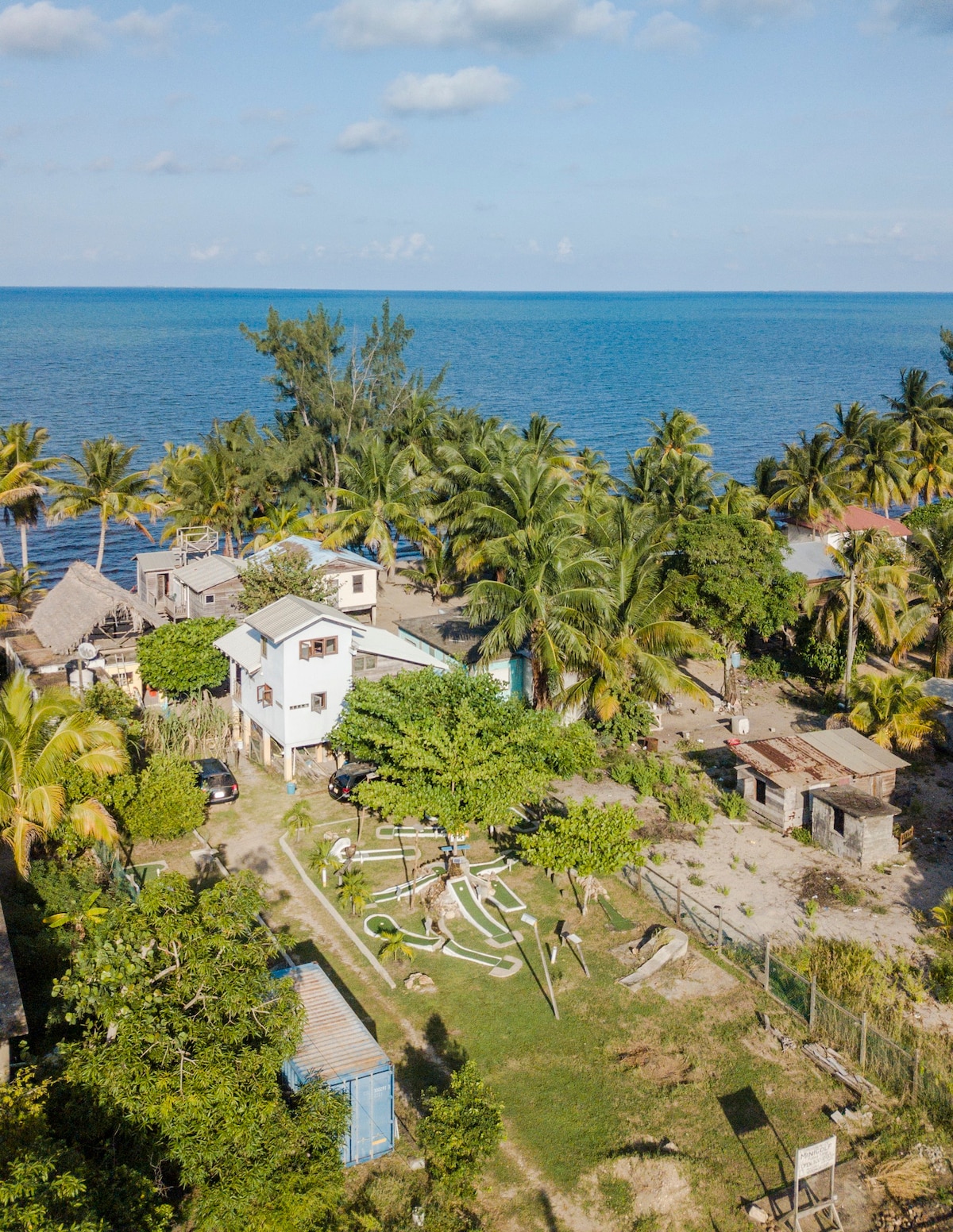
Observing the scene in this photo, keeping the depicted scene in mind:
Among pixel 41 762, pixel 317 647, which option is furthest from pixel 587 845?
pixel 41 762

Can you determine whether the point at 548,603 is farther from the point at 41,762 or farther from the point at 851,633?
the point at 41,762

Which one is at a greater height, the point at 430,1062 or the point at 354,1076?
the point at 354,1076

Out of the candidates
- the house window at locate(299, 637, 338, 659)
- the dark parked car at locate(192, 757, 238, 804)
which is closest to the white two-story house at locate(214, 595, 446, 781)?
the house window at locate(299, 637, 338, 659)

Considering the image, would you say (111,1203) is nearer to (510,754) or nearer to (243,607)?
(510,754)

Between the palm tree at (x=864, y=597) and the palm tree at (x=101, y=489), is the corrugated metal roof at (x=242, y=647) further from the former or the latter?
the palm tree at (x=864, y=597)

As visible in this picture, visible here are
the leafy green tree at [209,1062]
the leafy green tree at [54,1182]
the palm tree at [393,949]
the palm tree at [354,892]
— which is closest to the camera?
the leafy green tree at [54,1182]

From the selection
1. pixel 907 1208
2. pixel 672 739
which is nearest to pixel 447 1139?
pixel 907 1208

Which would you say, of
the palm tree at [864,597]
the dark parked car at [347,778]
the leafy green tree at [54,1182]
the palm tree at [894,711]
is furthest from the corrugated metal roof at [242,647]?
the palm tree at [864,597]
